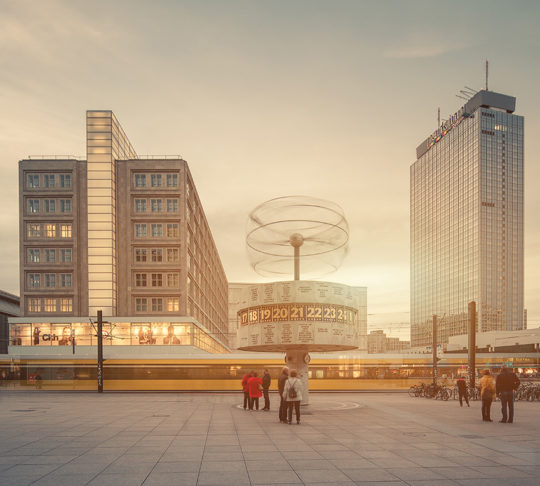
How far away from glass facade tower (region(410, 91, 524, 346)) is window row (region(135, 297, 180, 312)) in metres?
130

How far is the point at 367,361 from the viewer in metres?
40.3

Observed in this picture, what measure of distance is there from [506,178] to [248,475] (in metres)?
189

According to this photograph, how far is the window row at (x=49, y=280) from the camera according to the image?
5978cm

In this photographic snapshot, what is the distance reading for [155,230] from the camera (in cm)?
6034

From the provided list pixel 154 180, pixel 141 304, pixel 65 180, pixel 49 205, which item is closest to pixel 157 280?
pixel 141 304

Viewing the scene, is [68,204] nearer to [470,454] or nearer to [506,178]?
[470,454]

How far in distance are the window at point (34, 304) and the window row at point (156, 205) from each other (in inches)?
631

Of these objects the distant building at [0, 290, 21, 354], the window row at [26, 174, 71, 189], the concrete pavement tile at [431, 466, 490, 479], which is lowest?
the distant building at [0, 290, 21, 354]

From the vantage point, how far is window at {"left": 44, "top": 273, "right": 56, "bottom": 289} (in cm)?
5978

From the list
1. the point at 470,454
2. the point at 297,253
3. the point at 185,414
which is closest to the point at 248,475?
the point at 470,454

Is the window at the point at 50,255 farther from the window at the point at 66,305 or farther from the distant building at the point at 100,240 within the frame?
the window at the point at 66,305

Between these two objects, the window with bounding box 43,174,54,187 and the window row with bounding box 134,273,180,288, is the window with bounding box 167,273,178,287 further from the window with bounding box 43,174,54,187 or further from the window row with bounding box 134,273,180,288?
the window with bounding box 43,174,54,187

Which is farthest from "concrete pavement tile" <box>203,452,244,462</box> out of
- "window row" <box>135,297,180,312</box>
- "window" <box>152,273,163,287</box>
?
"window" <box>152,273,163,287</box>

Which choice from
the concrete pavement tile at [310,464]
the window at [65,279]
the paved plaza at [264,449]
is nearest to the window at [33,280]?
the window at [65,279]
